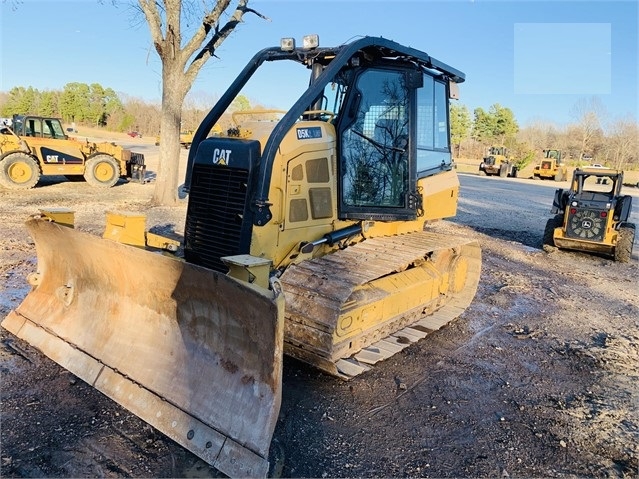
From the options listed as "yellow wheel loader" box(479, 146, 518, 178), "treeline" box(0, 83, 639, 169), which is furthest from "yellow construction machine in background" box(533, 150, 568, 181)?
"treeline" box(0, 83, 639, 169)

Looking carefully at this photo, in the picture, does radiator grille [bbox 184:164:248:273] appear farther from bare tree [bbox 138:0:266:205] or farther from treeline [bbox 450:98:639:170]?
treeline [bbox 450:98:639:170]

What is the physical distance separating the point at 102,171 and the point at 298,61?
14.0m

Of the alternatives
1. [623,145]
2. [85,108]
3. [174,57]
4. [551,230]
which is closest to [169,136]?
[174,57]

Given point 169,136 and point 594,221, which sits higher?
point 169,136

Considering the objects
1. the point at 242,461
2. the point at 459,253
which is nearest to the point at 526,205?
the point at 459,253

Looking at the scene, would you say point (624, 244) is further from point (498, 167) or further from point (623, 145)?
point (623, 145)

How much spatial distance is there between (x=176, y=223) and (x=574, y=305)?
7977mm

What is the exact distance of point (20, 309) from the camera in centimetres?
461

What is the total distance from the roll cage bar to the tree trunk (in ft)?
28.7

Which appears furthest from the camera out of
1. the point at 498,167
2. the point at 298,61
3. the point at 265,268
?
the point at 498,167

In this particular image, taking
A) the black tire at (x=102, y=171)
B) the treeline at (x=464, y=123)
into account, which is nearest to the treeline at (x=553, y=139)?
the treeline at (x=464, y=123)

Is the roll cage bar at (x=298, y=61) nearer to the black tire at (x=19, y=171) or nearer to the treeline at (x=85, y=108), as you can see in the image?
the black tire at (x=19, y=171)

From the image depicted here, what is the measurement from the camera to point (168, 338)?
3.54 m

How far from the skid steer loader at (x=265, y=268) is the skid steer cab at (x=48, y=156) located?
12.0 metres
